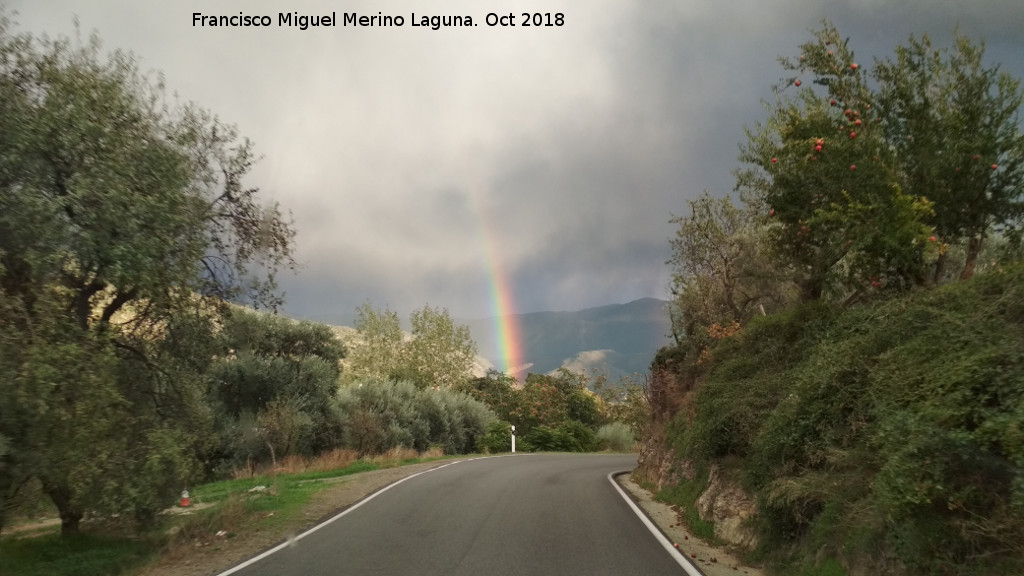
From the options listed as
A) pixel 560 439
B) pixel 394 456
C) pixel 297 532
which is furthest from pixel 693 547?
pixel 560 439

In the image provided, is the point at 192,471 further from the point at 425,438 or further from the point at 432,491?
the point at 425,438

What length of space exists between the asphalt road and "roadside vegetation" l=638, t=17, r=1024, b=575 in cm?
158

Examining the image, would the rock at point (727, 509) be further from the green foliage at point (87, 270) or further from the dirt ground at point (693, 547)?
the green foliage at point (87, 270)

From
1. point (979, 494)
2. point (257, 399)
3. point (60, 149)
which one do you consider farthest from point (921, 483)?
point (257, 399)

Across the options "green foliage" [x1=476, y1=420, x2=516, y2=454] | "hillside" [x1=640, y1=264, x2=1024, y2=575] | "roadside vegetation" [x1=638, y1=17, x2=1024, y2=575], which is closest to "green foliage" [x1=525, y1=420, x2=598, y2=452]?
"green foliage" [x1=476, y1=420, x2=516, y2=454]

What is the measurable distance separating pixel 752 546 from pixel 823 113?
8322 mm

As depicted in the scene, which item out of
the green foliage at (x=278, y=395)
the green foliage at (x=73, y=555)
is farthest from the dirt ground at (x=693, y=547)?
the green foliage at (x=278, y=395)

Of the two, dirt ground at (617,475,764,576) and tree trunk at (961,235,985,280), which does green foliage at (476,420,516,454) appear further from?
tree trunk at (961,235,985,280)

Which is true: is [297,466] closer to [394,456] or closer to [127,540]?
[394,456]

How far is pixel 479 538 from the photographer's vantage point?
9.45 m

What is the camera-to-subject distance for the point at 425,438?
35312 mm

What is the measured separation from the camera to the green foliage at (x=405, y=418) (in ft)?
100

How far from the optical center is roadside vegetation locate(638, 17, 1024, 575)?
5.29m

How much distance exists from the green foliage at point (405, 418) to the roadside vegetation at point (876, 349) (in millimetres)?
15230
